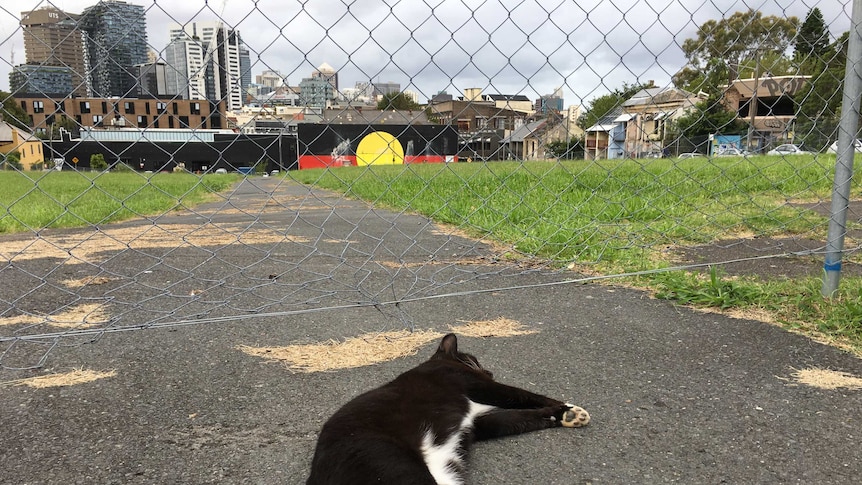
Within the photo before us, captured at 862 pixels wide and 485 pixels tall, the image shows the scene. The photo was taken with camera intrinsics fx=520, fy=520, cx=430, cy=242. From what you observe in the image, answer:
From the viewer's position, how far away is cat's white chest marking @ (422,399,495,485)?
53.9 inches

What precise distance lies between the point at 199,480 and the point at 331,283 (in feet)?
6.05

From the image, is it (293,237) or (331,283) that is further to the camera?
(293,237)

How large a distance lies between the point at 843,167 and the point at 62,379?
3361 mm

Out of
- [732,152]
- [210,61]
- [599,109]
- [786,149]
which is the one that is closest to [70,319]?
[210,61]

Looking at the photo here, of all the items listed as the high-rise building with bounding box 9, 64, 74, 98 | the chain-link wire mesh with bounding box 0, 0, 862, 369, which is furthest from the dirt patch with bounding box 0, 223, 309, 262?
the high-rise building with bounding box 9, 64, 74, 98

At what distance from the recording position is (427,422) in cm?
157

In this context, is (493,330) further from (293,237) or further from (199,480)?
(293,237)

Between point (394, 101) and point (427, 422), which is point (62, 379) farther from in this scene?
point (394, 101)

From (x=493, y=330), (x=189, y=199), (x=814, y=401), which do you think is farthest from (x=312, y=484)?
(x=189, y=199)

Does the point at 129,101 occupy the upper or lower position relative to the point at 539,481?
upper

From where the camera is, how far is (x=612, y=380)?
1829 mm

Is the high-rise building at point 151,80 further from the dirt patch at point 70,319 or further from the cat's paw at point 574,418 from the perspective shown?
the cat's paw at point 574,418

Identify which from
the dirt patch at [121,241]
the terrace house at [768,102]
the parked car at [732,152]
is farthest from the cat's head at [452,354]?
the parked car at [732,152]

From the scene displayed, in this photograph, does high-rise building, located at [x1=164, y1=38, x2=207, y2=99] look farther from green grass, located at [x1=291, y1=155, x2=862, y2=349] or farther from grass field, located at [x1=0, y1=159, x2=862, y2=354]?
green grass, located at [x1=291, y1=155, x2=862, y2=349]
